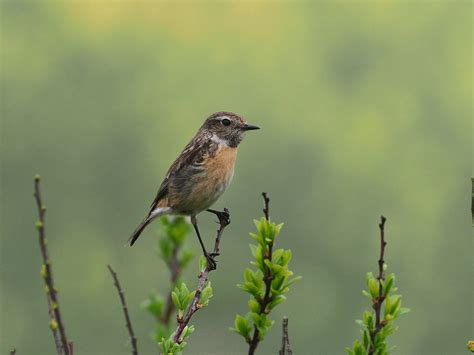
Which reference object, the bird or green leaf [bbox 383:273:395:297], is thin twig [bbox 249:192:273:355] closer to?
green leaf [bbox 383:273:395:297]

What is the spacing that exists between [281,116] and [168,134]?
8423 mm

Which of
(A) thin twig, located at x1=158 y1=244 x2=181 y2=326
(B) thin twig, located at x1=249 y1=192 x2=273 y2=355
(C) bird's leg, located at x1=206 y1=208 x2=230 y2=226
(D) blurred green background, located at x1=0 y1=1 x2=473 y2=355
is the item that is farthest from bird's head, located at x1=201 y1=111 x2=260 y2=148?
(D) blurred green background, located at x1=0 y1=1 x2=473 y2=355

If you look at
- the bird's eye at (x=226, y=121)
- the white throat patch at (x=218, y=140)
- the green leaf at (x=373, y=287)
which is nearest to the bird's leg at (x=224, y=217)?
the green leaf at (x=373, y=287)

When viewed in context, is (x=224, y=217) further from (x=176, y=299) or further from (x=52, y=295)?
(x=52, y=295)

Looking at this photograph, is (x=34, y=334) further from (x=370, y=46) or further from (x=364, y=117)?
(x=370, y=46)

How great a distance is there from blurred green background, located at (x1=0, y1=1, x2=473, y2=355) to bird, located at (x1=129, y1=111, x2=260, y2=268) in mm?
34097

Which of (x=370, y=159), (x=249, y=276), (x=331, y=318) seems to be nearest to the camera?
(x=249, y=276)

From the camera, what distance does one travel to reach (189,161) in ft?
21.9

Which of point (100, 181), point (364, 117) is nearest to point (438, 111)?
point (364, 117)

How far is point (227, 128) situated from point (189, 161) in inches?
18.3

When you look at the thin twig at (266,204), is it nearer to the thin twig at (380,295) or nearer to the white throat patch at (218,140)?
the thin twig at (380,295)

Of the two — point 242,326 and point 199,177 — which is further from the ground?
point 199,177

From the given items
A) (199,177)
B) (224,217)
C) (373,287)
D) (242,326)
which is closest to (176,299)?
(242,326)

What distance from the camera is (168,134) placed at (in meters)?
58.1
